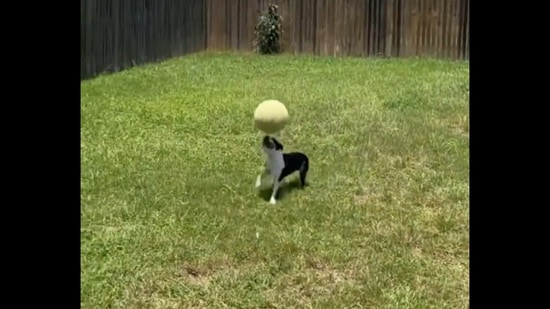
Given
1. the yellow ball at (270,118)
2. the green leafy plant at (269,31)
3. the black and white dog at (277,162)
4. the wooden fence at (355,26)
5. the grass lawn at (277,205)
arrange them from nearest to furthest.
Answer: the grass lawn at (277,205)
the yellow ball at (270,118)
the black and white dog at (277,162)
the wooden fence at (355,26)
the green leafy plant at (269,31)

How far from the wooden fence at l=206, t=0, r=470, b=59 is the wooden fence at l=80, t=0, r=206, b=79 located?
0.53 meters

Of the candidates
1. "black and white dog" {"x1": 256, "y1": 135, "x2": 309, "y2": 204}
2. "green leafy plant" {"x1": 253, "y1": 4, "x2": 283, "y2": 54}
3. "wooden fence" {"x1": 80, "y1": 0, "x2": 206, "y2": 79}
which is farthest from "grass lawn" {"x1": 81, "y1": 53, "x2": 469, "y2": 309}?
"green leafy plant" {"x1": 253, "y1": 4, "x2": 283, "y2": 54}

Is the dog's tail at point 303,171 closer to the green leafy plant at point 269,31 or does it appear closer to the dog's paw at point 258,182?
the dog's paw at point 258,182

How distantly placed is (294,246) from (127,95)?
5.48 metres

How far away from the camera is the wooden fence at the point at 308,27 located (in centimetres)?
1248

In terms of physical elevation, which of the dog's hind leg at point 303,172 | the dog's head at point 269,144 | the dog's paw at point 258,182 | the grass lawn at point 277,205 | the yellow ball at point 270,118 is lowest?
the grass lawn at point 277,205

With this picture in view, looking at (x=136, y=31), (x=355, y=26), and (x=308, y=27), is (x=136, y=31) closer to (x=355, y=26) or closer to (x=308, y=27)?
(x=308, y=27)

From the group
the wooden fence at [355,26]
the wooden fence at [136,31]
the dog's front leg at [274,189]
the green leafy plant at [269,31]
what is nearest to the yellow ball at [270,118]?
the dog's front leg at [274,189]

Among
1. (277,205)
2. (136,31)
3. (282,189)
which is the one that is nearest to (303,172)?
(282,189)

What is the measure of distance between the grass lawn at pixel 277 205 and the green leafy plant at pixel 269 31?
5278 millimetres

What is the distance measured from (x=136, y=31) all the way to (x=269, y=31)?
8.74 ft

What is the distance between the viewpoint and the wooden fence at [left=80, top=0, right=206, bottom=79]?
10.8 metres

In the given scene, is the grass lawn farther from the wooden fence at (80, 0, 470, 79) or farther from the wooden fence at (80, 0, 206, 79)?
the wooden fence at (80, 0, 470, 79)

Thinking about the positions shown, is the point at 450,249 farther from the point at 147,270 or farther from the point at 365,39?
the point at 365,39
